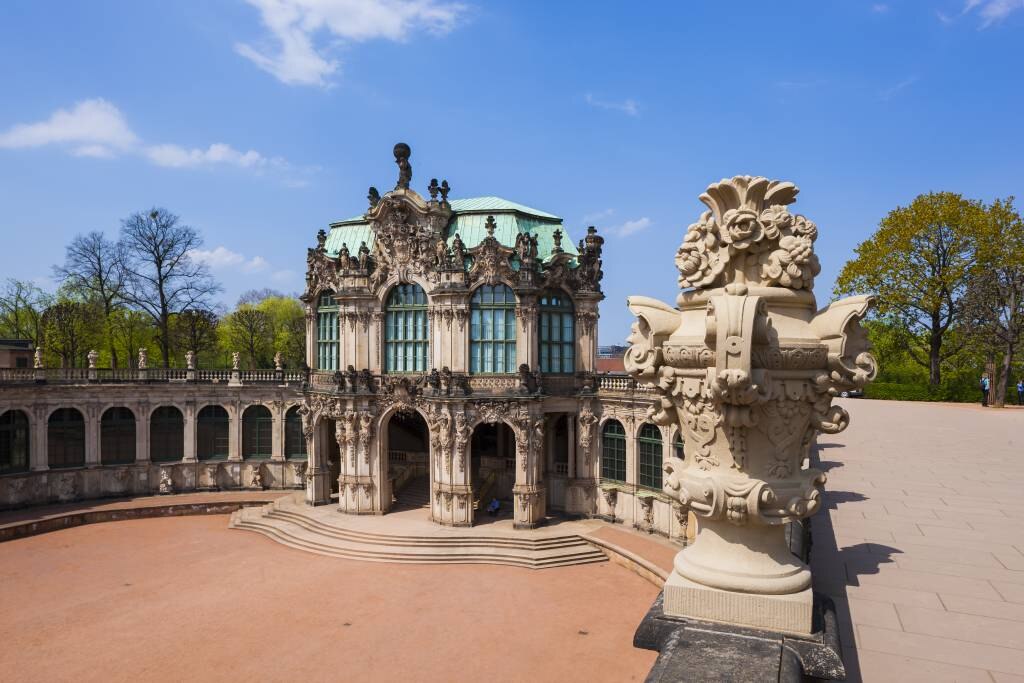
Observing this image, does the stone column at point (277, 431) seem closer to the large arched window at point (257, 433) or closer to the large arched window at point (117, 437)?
the large arched window at point (257, 433)

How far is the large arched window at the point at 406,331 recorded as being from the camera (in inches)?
1277

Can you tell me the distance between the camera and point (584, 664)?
61.4ft

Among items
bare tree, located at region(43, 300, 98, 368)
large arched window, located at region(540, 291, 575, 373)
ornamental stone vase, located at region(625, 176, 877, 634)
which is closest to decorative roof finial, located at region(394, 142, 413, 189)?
large arched window, located at region(540, 291, 575, 373)

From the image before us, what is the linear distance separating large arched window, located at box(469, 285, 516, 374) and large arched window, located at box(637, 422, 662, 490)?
7.28 meters

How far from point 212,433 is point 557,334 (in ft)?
76.0

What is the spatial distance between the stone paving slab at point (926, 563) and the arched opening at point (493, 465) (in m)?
19.2

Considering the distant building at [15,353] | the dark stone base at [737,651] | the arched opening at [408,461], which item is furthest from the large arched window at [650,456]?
the distant building at [15,353]

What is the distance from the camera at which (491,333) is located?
3150cm

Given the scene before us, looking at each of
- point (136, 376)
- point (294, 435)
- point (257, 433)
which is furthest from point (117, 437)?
point (294, 435)

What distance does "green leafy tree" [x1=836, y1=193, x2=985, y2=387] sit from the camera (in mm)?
48594

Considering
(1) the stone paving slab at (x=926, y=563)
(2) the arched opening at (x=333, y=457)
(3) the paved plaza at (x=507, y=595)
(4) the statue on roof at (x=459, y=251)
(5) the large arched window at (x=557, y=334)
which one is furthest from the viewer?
(2) the arched opening at (x=333, y=457)

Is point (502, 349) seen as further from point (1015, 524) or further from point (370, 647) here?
point (1015, 524)

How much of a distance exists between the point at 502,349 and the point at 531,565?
10.3 meters

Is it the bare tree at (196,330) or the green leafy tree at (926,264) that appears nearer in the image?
the green leafy tree at (926,264)
